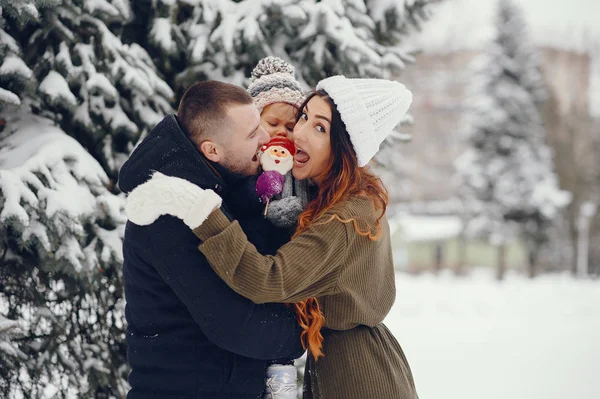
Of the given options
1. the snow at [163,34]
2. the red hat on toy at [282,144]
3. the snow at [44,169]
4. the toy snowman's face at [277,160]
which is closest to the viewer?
the toy snowman's face at [277,160]

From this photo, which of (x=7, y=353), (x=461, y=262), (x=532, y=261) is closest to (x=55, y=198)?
(x=7, y=353)

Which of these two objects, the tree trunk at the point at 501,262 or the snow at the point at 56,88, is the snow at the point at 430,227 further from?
the snow at the point at 56,88

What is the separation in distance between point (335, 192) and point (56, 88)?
1814 mm

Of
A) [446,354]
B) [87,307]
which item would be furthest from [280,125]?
[446,354]

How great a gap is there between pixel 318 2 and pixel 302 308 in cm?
249

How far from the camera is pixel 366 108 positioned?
2965 millimetres

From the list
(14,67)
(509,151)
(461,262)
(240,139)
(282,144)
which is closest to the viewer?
(240,139)

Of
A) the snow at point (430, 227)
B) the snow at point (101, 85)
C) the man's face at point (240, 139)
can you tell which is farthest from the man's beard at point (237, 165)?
the snow at point (430, 227)

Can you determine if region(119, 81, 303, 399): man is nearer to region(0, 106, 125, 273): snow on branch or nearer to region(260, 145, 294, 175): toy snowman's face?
region(260, 145, 294, 175): toy snowman's face

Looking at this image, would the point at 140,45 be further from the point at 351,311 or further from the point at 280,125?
the point at 351,311

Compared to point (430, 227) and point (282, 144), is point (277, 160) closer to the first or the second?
point (282, 144)

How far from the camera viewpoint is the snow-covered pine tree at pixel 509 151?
2481 centimetres

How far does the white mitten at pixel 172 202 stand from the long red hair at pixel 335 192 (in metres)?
0.50

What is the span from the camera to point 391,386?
2.92 meters
